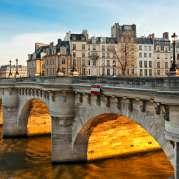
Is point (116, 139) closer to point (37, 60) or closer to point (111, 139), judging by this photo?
point (111, 139)

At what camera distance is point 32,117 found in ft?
165

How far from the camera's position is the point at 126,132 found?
35469 mm

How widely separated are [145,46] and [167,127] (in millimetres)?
75684

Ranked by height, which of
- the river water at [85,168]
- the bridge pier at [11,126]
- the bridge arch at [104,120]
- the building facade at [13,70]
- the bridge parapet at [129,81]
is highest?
the building facade at [13,70]

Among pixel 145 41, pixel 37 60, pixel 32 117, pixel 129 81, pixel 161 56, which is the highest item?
pixel 145 41

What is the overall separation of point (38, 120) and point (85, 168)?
20309mm

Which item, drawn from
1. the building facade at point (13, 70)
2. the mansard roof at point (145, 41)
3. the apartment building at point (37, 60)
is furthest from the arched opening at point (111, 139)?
the building facade at point (13, 70)

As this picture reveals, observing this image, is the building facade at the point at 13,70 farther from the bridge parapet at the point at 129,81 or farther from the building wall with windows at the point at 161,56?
the bridge parapet at the point at 129,81

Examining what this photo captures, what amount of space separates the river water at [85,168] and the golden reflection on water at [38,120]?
34.5 ft

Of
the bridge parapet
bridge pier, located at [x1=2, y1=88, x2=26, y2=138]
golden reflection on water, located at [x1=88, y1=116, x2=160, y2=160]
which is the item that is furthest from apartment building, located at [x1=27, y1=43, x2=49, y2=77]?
golden reflection on water, located at [x1=88, y1=116, x2=160, y2=160]

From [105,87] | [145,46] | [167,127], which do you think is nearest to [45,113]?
[105,87]

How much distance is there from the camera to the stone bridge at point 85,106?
60.0 feet

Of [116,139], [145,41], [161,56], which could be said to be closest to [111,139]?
[116,139]

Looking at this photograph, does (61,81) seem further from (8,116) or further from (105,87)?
(8,116)
